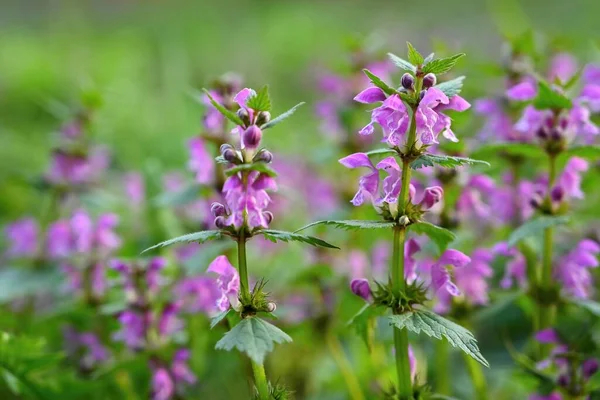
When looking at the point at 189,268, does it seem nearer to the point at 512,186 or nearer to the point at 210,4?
the point at 512,186

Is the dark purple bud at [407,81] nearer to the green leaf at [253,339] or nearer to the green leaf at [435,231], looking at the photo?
the green leaf at [435,231]

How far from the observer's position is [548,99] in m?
1.50

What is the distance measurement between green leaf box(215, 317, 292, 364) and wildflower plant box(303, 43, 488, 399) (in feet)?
0.65

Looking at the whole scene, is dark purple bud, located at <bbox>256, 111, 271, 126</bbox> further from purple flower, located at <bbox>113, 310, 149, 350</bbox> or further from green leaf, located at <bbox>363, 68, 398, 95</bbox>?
purple flower, located at <bbox>113, 310, 149, 350</bbox>

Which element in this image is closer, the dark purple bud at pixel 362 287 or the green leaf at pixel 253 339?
the green leaf at pixel 253 339

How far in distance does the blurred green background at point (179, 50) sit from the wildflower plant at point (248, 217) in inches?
33.6

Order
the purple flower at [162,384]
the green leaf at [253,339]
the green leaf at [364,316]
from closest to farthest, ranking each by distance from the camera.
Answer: the green leaf at [253,339] → the green leaf at [364,316] → the purple flower at [162,384]

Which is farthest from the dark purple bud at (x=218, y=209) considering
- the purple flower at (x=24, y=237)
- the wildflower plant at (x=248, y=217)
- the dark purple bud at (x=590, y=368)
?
the purple flower at (x=24, y=237)

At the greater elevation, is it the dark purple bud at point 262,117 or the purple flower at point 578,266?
the dark purple bud at point 262,117

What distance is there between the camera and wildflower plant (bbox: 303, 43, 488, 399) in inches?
45.6

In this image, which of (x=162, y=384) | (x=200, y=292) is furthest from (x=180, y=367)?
(x=200, y=292)

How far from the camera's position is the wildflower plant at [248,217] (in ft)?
3.67

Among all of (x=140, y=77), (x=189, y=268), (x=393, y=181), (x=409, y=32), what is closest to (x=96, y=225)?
(x=189, y=268)

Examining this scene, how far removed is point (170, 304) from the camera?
5.64 feet
